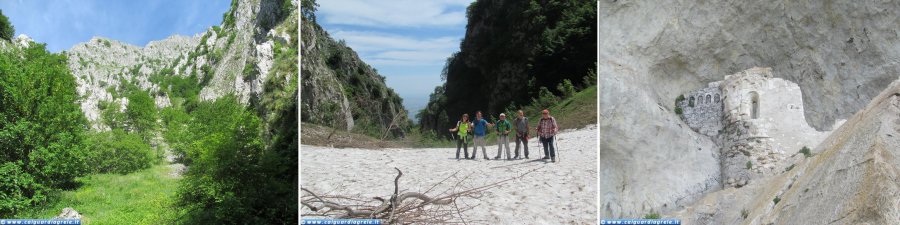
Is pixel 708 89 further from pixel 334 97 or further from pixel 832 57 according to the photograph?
pixel 334 97

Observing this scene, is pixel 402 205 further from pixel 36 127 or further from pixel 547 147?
pixel 36 127

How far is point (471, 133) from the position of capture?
202 inches

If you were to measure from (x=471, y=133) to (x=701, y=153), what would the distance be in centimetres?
585

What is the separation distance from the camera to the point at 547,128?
5016mm

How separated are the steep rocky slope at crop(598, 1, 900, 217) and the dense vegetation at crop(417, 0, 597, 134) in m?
3.26

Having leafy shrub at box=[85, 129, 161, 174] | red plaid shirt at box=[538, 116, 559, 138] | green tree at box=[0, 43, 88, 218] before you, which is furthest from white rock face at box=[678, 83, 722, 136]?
leafy shrub at box=[85, 129, 161, 174]

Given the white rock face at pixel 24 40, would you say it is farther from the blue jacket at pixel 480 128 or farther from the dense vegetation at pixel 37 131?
the blue jacket at pixel 480 128

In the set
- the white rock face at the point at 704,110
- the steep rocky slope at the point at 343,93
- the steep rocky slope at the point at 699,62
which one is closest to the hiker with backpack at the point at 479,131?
the steep rocky slope at the point at 343,93

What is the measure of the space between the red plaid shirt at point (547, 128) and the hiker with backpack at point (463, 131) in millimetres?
713

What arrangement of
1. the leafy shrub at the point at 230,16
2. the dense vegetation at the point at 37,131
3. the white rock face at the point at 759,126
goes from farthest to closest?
the leafy shrub at the point at 230,16 → the dense vegetation at the point at 37,131 → the white rock face at the point at 759,126

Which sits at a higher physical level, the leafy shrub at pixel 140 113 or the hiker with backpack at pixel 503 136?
the leafy shrub at pixel 140 113

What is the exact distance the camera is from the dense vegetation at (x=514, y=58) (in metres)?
5.28

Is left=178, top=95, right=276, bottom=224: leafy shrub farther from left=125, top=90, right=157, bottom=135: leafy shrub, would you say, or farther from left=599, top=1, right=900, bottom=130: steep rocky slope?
left=125, top=90, right=157, bottom=135: leafy shrub

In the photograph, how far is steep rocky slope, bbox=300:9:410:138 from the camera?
5195 millimetres
